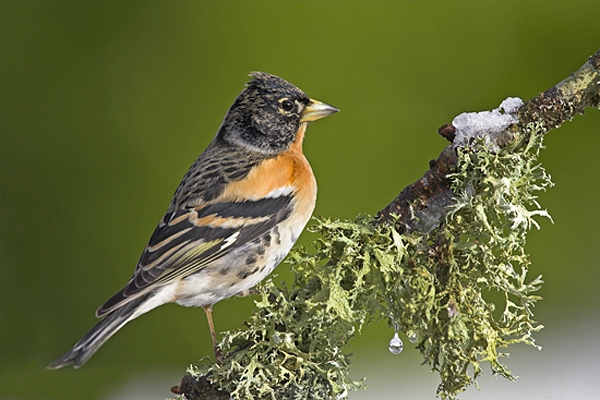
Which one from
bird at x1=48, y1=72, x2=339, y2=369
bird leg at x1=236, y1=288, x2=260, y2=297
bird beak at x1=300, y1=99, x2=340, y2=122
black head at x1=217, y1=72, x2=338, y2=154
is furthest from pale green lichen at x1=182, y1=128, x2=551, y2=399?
black head at x1=217, y1=72, x2=338, y2=154

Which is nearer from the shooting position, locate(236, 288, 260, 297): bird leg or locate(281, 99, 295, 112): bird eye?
locate(236, 288, 260, 297): bird leg

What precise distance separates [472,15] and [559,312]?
133 centimetres

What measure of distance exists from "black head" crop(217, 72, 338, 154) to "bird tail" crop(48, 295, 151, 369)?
78 cm

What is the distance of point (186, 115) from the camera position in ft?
8.63

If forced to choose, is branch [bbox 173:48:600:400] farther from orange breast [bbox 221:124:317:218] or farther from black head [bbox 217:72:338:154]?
black head [bbox 217:72:338:154]

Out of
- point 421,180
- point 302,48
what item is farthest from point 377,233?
point 302,48

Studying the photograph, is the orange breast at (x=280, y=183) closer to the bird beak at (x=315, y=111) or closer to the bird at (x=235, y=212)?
the bird at (x=235, y=212)

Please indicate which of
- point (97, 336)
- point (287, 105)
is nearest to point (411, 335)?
point (97, 336)

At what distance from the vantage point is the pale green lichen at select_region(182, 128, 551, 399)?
1.51 meters

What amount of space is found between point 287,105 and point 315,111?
0.14 m

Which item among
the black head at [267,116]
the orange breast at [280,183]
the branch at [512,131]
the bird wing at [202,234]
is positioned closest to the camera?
the branch at [512,131]

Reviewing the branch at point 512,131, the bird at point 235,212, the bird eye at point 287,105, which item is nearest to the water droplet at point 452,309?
the branch at point 512,131

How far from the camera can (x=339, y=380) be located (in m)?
1.65

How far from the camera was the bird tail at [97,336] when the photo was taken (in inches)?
73.4
